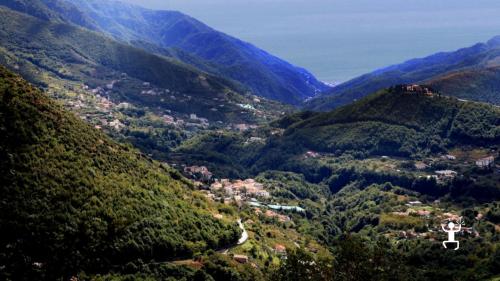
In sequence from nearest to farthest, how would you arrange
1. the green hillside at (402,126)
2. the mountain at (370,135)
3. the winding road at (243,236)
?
the winding road at (243,236), the green hillside at (402,126), the mountain at (370,135)

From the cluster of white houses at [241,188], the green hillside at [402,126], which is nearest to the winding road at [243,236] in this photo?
the cluster of white houses at [241,188]

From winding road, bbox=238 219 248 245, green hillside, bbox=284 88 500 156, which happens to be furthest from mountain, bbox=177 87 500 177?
winding road, bbox=238 219 248 245

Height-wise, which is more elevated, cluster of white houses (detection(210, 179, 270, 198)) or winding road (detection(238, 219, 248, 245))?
winding road (detection(238, 219, 248, 245))

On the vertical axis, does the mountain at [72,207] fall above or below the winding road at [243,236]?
above

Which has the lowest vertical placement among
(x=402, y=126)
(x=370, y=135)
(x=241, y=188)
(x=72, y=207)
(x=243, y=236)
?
(x=241, y=188)

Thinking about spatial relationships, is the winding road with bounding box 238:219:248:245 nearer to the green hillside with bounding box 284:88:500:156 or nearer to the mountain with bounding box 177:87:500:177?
the mountain with bounding box 177:87:500:177

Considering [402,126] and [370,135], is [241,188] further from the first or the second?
[402,126]

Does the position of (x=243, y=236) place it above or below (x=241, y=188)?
above

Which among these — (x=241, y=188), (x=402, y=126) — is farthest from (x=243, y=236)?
(x=402, y=126)

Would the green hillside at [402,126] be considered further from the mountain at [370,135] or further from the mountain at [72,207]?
the mountain at [72,207]
